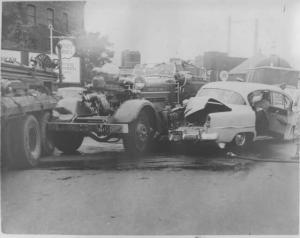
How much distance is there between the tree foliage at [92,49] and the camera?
139 inches

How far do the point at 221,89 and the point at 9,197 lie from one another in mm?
2275

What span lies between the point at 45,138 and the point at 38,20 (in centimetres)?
111

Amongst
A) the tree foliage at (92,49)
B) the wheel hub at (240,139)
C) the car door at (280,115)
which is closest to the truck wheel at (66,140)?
the tree foliage at (92,49)

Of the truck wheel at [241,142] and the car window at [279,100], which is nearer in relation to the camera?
the truck wheel at [241,142]

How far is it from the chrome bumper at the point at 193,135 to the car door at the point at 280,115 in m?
0.67

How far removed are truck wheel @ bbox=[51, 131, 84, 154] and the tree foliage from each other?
2.39 ft

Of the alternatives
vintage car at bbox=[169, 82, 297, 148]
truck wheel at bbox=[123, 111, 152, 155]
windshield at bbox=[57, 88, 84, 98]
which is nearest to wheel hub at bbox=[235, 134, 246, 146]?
vintage car at bbox=[169, 82, 297, 148]

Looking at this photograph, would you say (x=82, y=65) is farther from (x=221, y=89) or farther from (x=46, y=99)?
(x=221, y=89)

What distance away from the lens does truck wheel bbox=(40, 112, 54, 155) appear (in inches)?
154

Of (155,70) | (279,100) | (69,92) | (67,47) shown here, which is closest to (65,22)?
(67,47)

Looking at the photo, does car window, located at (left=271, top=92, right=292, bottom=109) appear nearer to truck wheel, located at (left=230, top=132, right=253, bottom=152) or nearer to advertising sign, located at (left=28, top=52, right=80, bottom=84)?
truck wheel, located at (left=230, top=132, right=253, bottom=152)

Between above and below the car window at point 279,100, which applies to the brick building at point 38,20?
above

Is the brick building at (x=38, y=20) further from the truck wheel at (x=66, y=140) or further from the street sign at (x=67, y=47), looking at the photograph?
the truck wheel at (x=66, y=140)

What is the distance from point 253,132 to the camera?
13.2ft
